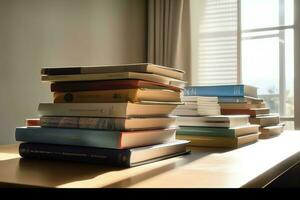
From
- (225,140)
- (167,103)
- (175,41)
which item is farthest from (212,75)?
(167,103)

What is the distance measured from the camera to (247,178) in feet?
1.96

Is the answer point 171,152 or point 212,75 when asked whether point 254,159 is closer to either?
point 171,152

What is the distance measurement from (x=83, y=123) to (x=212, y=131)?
0.42 m

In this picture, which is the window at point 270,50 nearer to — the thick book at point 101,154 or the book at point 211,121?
the book at point 211,121

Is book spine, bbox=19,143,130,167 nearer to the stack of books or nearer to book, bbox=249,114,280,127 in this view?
the stack of books

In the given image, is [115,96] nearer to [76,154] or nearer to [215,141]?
[76,154]

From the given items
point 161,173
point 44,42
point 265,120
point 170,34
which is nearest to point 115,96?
point 161,173

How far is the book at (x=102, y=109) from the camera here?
0.73 meters

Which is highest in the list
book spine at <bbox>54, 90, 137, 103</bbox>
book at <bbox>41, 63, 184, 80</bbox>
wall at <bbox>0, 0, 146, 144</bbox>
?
wall at <bbox>0, 0, 146, 144</bbox>

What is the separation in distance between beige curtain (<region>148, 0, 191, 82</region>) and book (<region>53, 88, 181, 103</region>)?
7.46ft

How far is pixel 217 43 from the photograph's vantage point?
314cm

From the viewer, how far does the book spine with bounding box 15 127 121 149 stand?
70 cm

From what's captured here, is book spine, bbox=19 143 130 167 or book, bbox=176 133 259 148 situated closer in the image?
book spine, bbox=19 143 130 167

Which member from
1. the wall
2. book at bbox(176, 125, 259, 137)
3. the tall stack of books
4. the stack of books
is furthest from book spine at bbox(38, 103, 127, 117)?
the wall
